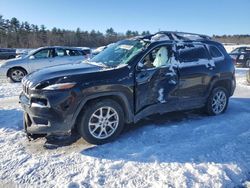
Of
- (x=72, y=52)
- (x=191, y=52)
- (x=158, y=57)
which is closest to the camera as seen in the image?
(x=158, y=57)

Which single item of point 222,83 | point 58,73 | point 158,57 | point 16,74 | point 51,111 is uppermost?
point 158,57

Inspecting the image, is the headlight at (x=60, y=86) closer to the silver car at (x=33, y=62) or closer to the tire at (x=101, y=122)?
the tire at (x=101, y=122)

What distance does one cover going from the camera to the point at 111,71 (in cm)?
492

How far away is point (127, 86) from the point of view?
16.4ft

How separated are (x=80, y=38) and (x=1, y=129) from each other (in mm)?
72108

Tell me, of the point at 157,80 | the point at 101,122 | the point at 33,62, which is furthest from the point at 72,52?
the point at 101,122

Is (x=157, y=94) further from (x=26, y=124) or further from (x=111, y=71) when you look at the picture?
(x=26, y=124)

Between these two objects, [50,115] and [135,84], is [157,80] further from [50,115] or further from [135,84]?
[50,115]

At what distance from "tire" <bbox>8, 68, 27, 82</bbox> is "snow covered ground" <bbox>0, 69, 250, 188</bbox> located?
712 centimetres

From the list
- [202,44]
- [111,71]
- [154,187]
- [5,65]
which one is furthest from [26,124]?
[5,65]

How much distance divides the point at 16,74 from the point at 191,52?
912 centimetres

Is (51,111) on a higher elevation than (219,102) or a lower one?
higher

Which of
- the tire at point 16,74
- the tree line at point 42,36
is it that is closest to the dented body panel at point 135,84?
the tire at point 16,74

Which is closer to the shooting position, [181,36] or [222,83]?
[181,36]
